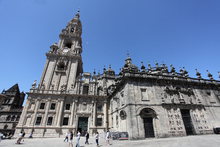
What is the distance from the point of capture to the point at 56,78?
30703 mm

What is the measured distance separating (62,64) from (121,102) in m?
21.2

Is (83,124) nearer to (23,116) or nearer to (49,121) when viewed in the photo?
(49,121)

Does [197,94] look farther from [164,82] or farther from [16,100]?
[16,100]

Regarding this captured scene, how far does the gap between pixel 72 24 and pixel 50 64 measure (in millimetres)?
19818

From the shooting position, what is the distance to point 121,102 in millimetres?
21750

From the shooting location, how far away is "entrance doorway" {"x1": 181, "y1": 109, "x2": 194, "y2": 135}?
19336 mm

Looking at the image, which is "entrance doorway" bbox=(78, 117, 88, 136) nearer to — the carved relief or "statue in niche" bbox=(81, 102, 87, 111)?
"statue in niche" bbox=(81, 102, 87, 111)

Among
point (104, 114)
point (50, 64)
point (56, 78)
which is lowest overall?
point (104, 114)

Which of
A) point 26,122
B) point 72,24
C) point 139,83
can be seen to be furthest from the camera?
point 72,24

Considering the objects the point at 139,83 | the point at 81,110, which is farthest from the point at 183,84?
the point at 81,110

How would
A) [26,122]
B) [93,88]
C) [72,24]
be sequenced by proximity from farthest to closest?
[72,24]
[93,88]
[26,122]

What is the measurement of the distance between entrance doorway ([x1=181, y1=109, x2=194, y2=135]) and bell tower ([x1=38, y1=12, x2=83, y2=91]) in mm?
24640

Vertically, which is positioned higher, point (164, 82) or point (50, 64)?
point (50, 64)

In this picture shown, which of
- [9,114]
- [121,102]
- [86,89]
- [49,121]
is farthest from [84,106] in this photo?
[9,114]
